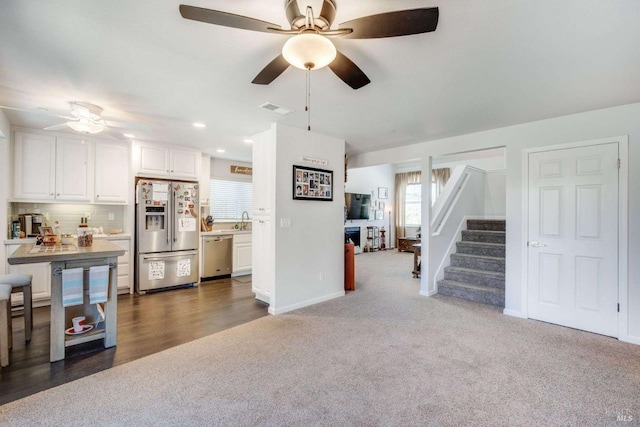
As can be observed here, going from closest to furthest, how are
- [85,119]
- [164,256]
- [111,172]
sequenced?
[85,119]
[111,172]
[164,256]

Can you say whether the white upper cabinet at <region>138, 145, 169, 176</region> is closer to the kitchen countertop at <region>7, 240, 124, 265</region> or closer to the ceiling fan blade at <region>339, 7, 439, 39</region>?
the kitchen countertop at <region>7, 240, 124, 265</region>

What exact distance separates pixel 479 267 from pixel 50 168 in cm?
653

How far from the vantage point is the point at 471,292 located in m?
4.24

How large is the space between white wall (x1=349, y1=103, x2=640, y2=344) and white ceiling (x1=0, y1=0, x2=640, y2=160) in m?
0.19

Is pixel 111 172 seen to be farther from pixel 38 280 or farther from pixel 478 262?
pixel 478 262

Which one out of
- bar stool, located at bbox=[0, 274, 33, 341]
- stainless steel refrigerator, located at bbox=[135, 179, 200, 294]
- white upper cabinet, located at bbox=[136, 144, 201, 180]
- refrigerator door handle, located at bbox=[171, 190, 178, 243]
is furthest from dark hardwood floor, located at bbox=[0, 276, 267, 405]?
white upper cabinet, located at bbox=[136, 144, 201, 180]

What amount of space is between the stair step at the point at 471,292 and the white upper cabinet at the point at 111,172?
207 inches

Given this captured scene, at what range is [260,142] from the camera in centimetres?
402

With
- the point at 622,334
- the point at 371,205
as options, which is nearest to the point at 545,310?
the point at 622,334

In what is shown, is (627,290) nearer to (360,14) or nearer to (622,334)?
(622,334)

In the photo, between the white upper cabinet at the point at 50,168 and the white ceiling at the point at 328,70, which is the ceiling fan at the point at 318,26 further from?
the white upper cabinet at the point at 50,168

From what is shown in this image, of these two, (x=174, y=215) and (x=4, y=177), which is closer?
(x=4, y=177)

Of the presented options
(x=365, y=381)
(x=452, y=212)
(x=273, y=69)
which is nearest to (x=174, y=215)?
(x=273, y=69)

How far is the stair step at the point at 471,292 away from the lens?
3.99 m
